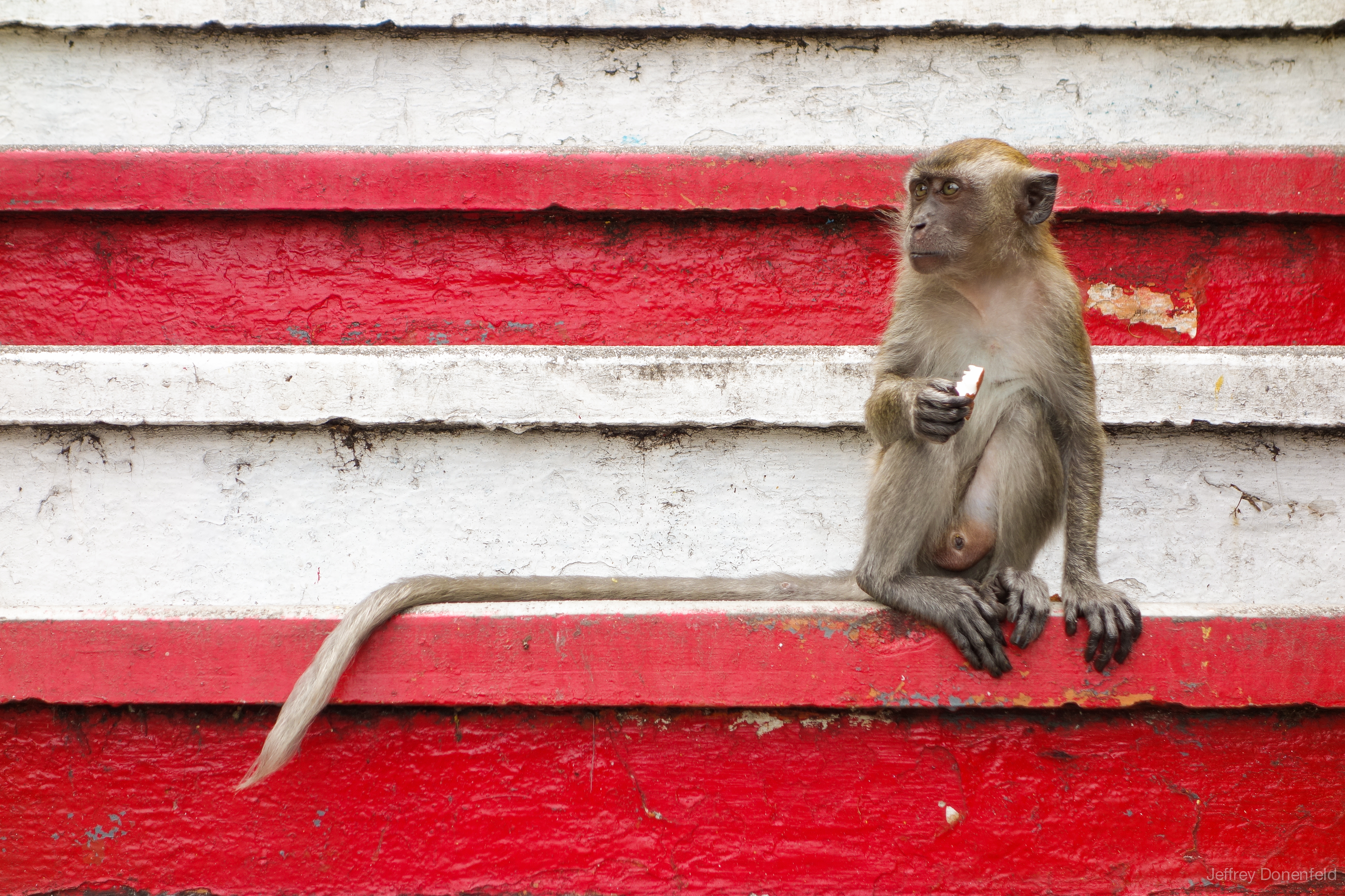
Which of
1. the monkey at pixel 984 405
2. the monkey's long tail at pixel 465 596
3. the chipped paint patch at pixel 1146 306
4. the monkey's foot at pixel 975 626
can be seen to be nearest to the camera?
the monkey's long tail at pixel 465 596

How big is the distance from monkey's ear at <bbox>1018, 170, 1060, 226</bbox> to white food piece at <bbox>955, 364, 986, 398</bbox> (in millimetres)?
350

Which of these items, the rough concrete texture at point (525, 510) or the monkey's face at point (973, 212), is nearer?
the monkey's face at point (973, 212)

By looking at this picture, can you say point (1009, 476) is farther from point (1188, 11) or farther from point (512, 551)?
point (1188, 11)

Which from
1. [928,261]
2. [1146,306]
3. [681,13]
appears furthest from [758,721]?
[681,13]

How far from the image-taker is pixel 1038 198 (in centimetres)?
175

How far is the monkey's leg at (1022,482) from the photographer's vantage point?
169cm

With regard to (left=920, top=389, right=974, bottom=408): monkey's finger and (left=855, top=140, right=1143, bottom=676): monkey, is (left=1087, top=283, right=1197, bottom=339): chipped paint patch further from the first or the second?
(left=920, top=389, right=974, bottom=408): monkey's finger

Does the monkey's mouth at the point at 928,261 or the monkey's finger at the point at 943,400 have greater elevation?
the monkey's mouth at the point at 928,261

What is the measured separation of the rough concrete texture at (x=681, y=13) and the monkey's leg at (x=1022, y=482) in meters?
1.05

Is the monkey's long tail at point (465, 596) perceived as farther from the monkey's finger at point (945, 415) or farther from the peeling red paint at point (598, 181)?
the peeling red paint at point (598, 181)

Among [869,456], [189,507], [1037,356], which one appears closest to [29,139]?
[189,507]

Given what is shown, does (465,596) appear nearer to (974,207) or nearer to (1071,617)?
(1071,617)

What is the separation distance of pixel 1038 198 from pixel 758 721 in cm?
111

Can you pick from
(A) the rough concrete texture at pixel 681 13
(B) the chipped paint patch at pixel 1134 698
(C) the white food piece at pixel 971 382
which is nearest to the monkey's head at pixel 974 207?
(C) the white food piece at pixel 971 382
